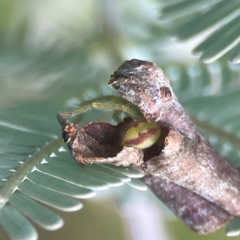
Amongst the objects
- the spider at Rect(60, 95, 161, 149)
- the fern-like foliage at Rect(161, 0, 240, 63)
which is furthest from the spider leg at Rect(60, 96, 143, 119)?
the fern-like foliage at Rect(161, 0, 240, 63)

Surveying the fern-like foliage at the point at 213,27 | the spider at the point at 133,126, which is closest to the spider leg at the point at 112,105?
the spider at the point at 133,126

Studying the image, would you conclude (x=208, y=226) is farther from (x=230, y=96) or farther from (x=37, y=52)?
(x=37, y=52)

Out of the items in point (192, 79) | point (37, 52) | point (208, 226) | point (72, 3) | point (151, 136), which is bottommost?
point (208, 226)

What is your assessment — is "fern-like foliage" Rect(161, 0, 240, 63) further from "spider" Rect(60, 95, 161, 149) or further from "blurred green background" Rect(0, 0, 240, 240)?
"spider" Rect(60, 95, 161, 149)

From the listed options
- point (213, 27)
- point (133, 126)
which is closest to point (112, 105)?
point (133, 126)

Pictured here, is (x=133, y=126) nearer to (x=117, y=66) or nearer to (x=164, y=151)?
(x=164, y=151)

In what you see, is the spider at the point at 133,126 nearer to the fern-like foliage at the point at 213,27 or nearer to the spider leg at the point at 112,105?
the spider leg at the point at 112,105

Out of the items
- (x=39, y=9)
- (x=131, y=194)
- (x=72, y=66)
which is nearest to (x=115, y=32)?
(x=72, y=66)
